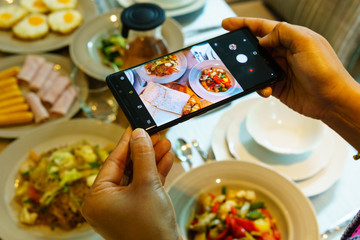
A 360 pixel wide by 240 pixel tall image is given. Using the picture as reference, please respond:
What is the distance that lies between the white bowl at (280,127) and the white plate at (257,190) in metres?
0.10

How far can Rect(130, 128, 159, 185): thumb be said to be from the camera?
0.56 m

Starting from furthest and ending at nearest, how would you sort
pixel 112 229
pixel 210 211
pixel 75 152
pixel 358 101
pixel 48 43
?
pixel 48 43 < pixel 75 152 < pixel 210 211 < pixel 358 101 < pixel 112 229

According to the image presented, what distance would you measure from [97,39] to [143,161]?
77cm

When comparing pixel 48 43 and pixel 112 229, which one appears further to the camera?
pixel 48 43

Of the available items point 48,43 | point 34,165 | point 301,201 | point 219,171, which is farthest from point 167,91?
point 48,43

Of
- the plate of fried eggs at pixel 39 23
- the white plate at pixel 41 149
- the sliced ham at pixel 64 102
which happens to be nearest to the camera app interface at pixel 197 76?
the white plate at pixel 41 149

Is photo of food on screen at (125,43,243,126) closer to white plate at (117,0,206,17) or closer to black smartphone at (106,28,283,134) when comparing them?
black smartphone at (106,28,283,134)

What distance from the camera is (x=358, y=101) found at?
27.6 inches

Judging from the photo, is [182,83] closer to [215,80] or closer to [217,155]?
[215,80]

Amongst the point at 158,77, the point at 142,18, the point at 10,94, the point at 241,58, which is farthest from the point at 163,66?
the point at 10,94

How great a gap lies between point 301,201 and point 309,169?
0.12 meters

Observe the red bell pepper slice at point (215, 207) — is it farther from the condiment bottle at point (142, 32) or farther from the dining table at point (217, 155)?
the condiment bottle at point (142, 32)

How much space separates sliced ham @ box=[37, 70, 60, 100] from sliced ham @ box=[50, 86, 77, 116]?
0.06 metres

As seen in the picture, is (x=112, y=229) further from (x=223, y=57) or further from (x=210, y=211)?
(x=223, y=57)
